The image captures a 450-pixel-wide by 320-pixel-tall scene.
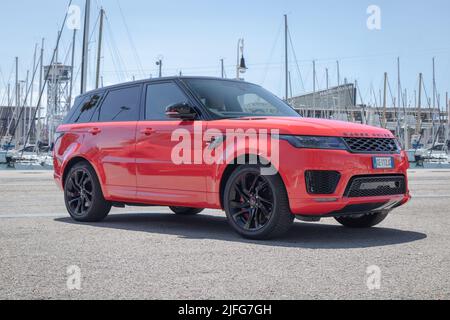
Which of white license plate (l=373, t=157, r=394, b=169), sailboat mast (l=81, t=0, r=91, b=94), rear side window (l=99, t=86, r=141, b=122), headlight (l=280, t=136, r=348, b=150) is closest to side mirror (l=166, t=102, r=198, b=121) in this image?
rear side window (l=99, t=86, r=141, b=122)

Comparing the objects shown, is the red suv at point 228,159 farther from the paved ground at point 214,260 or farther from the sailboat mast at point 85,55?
the sailboat mast at point 85,55

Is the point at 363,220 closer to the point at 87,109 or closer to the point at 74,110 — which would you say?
the point at 87,109

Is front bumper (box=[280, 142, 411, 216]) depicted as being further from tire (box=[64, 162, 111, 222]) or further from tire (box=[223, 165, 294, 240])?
tire (box=[64, 162, 111, 222])

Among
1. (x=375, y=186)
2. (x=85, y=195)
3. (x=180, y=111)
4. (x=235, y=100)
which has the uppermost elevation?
(x=235, y=100)

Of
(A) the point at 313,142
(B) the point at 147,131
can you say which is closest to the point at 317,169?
(A) the point at 313,142

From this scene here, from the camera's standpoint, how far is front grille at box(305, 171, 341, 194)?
19.4ft

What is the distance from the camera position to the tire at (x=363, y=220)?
7289mm

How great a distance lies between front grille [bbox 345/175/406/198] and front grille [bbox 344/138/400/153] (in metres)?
0.27

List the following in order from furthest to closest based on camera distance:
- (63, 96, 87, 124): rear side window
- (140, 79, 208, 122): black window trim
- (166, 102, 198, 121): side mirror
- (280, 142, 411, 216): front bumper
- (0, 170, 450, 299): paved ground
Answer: (63, 96, 87, 124): rear side window, (140, 79, 208, 122): black window trim, (166, 102, 198, 121): side mirror, (280, 142, 411, 216): front bumper, (0, 170, 450, 299): paved ground

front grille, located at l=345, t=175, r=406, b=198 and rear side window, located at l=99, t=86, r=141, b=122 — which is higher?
rear side window, located at l=99, t=86, r=141, b=122

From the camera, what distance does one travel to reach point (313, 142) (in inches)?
234

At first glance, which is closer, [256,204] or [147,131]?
[256,204]

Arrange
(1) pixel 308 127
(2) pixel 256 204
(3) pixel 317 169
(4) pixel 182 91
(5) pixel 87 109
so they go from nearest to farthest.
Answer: (3) pixel 317 169 < (1) pixel 308 127 < (2) pixel 256 204 < (4) pixel 182 91 < (5) pixel 87 109

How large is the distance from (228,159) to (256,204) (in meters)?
0.53
